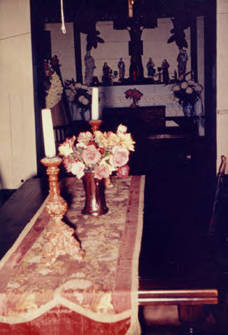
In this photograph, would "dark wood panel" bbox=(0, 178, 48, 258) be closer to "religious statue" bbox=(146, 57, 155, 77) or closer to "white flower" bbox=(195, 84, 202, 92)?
"white flower" bbox=(195, 84, 202, 92)

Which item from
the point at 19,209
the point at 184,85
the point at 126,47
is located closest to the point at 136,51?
the point at 126,47

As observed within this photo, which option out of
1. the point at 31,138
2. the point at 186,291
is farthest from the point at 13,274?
the point at 31,138

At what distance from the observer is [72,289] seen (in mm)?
1572

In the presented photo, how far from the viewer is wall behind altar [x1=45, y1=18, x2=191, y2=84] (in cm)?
898

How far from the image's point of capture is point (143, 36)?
8.99 metres

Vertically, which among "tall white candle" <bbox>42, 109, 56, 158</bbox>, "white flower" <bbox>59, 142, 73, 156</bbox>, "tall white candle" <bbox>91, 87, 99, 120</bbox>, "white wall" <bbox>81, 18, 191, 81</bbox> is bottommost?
"white flower" <bbox>59, 142, 73, 156</bbox>

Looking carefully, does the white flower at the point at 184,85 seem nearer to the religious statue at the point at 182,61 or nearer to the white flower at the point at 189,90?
the white flower at the point at 189,90

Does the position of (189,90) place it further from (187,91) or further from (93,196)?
(93,196)

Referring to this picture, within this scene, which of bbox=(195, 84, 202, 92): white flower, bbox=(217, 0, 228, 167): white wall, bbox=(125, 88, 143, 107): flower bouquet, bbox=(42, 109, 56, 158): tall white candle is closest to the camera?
bbox=(42, 109, 56, 158): tall white candle

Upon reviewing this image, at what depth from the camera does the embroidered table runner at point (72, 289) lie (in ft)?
5.08

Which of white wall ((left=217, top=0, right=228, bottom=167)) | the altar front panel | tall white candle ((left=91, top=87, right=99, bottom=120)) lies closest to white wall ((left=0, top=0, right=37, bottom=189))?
white wall ((left=217, top=0, right=228, bottom=167))

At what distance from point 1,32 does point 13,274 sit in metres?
4.31

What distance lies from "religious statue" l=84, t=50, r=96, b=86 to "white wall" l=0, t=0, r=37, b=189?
11.9ft

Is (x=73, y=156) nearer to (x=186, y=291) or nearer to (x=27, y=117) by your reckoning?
(x=186, y=291)
